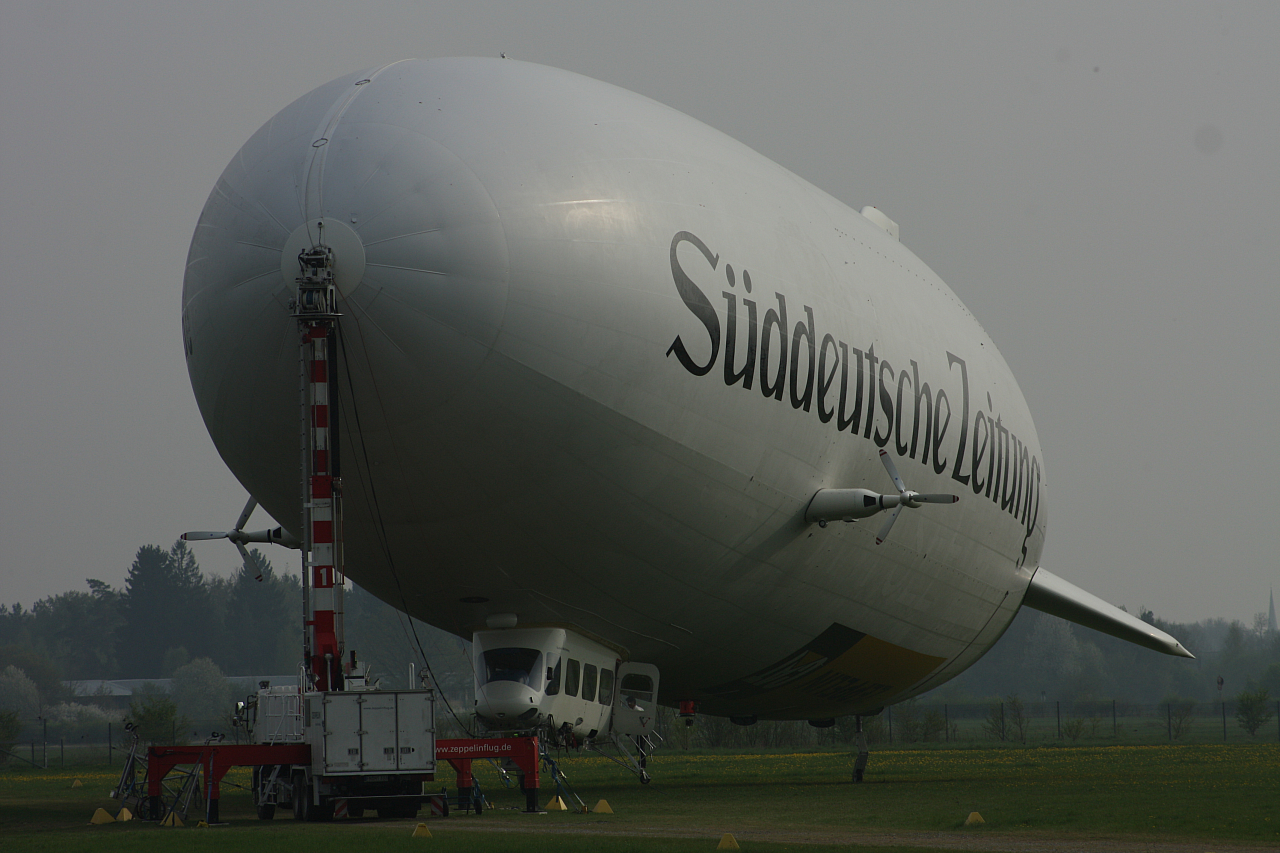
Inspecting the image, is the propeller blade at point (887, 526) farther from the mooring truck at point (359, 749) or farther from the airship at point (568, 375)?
the mooring truck at point (359, 749)

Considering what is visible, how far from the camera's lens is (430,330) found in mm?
16781

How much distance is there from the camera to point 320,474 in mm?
17953

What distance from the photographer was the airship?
1695cm

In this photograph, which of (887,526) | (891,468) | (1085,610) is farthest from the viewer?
(1085,610)

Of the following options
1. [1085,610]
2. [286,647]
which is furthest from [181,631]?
[1085,610]

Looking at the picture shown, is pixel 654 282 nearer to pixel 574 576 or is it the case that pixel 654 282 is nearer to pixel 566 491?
pixel 566 491

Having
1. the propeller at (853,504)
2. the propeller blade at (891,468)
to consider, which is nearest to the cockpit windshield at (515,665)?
the propeller at (853,504)

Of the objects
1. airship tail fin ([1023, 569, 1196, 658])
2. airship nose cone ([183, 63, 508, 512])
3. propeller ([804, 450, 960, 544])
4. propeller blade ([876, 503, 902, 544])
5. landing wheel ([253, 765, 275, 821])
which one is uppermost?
airship nose cone ([183, 63, 508, 512])

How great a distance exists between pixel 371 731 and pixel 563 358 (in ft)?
19.1

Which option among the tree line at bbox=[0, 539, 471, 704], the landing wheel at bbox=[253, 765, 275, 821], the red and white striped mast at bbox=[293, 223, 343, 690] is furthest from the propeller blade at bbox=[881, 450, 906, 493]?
the tree line at bbox=[0, 539, 471, 704]

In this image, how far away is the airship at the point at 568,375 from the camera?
17.0 metres

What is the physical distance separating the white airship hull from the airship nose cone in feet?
0.11

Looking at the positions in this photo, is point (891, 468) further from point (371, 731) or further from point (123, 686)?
point (123, 686)

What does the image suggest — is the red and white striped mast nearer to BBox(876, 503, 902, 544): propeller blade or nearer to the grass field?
the grass field
